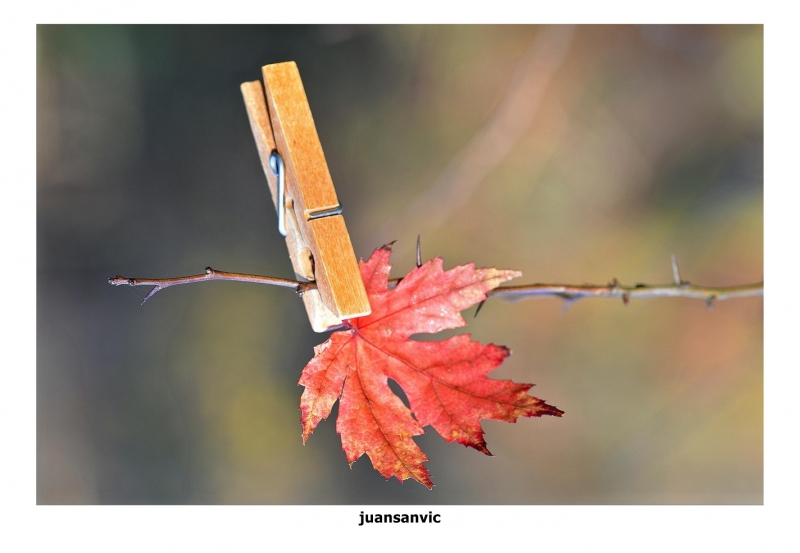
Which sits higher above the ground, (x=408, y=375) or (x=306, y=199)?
(x=306, y=199)

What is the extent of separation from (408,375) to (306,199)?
147 mm

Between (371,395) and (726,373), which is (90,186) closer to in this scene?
(371,395)

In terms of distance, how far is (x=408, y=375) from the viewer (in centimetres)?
43

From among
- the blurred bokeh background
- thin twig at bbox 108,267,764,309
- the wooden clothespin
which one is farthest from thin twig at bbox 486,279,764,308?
the blurred bokeh background

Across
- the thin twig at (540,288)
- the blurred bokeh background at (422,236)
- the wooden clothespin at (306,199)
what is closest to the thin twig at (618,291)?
the thin twig at (540,288)

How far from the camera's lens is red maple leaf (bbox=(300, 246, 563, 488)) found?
15.8 inches

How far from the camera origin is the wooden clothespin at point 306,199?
374mm

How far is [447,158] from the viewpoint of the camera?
3.39 feet

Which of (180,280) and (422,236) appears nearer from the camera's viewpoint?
(180,280)

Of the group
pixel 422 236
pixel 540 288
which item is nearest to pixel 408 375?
pixel 540 288

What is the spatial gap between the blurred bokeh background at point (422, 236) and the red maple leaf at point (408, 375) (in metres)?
0.49

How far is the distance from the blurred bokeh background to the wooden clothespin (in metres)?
0.52

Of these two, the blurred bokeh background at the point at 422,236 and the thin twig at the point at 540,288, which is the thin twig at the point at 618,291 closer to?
the thin twig at the point at 540,288

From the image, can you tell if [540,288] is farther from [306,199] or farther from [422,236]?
[422,236]
